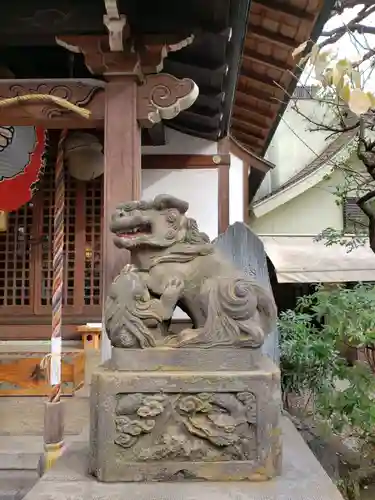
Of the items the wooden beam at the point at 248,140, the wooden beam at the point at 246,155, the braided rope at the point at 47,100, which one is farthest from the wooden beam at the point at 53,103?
the wooden beam at the point at 248,140

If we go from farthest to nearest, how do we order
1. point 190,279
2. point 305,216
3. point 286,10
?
point 305,216
point 286,10
point 190,279

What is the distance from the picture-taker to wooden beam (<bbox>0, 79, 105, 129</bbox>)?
13.6 ft

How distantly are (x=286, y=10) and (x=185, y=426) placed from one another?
4488 mm

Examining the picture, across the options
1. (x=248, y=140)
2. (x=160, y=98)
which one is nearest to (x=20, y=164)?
(x=160, y=98)

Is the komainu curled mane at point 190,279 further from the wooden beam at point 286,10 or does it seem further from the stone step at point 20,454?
the wooden beam at point 286,10

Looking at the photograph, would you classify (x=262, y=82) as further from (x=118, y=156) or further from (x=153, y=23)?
(x=118, y=156)

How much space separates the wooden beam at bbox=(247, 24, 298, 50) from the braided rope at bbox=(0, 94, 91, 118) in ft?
10.2

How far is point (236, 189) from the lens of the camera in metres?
7.84

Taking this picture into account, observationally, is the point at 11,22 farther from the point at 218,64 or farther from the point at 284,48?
the point at 284,48

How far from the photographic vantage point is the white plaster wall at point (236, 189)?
767cm

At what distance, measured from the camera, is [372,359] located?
216 inches

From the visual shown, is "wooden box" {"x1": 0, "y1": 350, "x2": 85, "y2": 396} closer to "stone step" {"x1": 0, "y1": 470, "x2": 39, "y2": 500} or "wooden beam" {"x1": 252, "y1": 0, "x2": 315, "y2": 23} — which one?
"stone step" {"x1": 0, "y1": 470, "x2": 39, "y2": 500}

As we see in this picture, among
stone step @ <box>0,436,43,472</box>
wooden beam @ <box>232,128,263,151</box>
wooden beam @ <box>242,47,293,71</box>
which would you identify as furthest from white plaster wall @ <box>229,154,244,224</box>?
stone step @ <box>0,436,43,472</box>

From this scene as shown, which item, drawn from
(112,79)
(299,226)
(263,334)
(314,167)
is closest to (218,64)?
(112,79)
